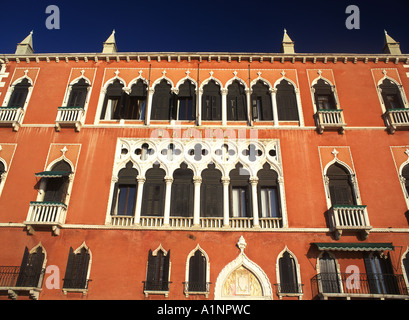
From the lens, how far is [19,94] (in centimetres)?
1577

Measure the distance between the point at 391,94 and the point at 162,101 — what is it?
10.7 metres

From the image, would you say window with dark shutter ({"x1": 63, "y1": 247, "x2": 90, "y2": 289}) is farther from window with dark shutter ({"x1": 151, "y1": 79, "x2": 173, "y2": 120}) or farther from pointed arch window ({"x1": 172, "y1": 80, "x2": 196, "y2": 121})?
pointed arch window ({"x1": 172, "y1": 80, "x2": 196, "y2": 121})

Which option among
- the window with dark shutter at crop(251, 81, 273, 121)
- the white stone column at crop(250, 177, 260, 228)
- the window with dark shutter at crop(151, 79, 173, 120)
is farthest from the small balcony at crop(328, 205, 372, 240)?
the window with dark shutter at crop(151, 79, 173, 120)

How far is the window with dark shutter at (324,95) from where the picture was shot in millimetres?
15484

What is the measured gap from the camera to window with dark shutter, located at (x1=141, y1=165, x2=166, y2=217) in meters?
13.0

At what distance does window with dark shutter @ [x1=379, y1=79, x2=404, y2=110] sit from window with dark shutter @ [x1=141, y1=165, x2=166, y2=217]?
35.6 ft

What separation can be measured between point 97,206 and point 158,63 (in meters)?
7.56

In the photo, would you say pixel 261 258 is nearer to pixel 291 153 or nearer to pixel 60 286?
pixel 291 153

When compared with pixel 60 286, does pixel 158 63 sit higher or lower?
higher

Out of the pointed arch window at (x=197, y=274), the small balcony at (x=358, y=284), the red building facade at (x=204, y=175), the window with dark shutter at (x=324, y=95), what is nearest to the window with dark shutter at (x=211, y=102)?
the red building facade at (x=204, y=175)

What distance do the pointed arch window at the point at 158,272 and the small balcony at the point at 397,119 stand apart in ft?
35.1
